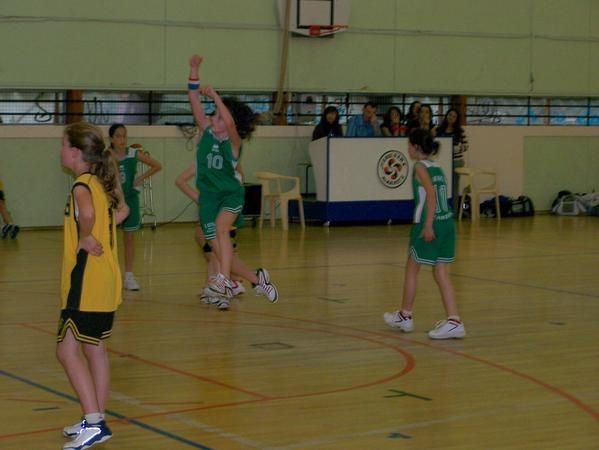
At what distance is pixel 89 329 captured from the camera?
17.9 feet

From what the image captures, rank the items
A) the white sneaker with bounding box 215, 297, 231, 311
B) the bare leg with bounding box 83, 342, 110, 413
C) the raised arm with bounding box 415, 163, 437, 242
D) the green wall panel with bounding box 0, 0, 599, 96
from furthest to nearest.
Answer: the green wall panel with bounding box 0, 0, 599, 96, the white sneaker with bounding box 215, 297, 231, 311, the raised arm with bounding box 415, 163, 437, 242, the bare leg with bounding box 83, 342, 110, 413

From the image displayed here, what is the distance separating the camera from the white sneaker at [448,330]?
8.52 meters

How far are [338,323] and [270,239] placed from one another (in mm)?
7047

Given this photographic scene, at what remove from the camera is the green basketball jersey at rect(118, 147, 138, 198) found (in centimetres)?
1107

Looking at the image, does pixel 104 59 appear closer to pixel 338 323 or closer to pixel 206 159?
pixel 206 159

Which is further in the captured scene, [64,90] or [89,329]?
[64,90]

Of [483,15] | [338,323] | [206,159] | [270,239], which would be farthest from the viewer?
[483,15]

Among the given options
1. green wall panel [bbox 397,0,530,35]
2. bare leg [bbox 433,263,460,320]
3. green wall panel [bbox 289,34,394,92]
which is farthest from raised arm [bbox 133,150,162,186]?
green wall panel [bbox 397,0,530,35]

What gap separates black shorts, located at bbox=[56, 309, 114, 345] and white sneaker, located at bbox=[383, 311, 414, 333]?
3.73 meters

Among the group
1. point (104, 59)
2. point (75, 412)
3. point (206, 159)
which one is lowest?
point (75, 412)

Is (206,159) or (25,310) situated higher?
(206,159)

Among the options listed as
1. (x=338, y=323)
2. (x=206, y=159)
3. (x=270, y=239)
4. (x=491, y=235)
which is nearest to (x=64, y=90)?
(x=270, y=239)

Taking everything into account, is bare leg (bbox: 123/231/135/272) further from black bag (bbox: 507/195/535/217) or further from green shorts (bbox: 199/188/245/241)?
black bag (bbox: 507/195/535/217)

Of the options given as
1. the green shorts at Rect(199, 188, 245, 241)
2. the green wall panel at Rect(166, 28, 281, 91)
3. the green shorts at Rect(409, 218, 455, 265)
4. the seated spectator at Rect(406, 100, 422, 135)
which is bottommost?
the green shorts at Rect(409, 218, 455, 265)
